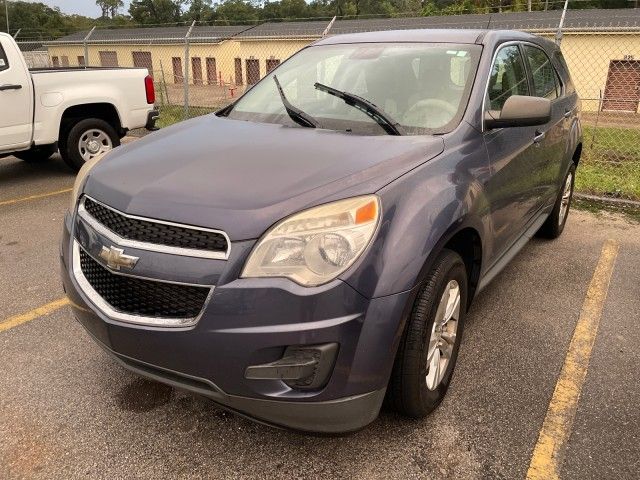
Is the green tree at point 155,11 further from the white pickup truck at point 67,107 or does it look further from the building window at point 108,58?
the white pickup truck at point 67,107

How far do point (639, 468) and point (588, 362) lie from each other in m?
0.84

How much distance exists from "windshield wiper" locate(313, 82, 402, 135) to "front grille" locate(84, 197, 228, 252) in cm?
118

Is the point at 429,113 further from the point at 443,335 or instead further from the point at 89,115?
the point at 89,115

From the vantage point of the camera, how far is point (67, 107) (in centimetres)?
694

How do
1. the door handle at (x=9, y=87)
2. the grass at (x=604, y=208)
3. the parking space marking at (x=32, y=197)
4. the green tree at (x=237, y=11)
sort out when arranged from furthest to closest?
1. the green tree at (x=237, y=11)
2. the door handle at (x=9, y=87)
3. the parking space marking at (x=32, y=197)
4. the grass at (x=604, y=208)

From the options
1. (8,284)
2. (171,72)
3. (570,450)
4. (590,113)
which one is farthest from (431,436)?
(171,72)

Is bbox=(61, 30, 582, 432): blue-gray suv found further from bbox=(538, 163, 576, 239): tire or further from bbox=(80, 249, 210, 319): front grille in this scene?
bbox=(538, 163, 576, 239): tire

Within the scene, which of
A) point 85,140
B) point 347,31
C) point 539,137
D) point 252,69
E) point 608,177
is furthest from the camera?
point 252,69

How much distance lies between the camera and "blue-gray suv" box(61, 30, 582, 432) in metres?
1.94

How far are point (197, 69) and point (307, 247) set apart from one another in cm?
3907

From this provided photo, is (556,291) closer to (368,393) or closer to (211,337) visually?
(368,393)

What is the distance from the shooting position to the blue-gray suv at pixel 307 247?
1.94 metres

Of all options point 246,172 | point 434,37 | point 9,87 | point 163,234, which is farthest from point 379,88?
point 9,87

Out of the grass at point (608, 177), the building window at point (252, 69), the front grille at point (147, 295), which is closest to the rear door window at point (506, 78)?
the front grille at point (147, 295)
